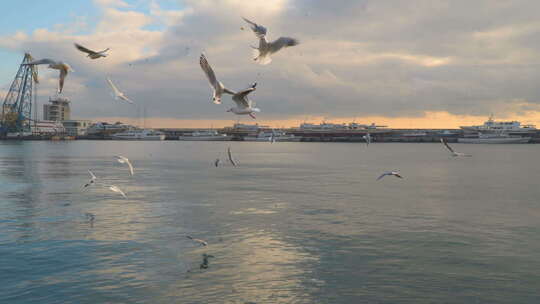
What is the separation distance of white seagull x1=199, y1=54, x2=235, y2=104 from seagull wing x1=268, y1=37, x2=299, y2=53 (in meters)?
1.61

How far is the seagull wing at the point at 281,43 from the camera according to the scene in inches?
530

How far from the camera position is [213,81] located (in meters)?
13.3

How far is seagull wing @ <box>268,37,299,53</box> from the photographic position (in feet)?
44.2

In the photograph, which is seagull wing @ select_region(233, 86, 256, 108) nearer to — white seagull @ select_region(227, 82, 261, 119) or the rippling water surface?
white seagull @ select_region(227, 82, 261, 119)

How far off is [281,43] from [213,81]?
207cm

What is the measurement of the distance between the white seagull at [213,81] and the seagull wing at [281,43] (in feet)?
5.28

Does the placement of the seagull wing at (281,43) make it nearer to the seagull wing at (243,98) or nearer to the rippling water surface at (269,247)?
the seagull wing at (243,98)

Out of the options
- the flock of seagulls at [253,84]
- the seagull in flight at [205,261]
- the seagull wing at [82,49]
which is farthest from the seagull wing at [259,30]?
the seagull in flight at [205,261]

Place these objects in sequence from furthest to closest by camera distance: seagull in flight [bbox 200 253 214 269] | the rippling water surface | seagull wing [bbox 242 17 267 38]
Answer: seagull in flight [bbox 200 253 214 269] < the rippling water surface < seagull wing [bbox 242 17 267 38]

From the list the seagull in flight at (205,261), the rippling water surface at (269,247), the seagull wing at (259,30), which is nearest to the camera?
the seagull wing at (259,30)

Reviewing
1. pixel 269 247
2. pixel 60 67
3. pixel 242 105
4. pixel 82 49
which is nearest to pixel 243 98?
pixel 242 105

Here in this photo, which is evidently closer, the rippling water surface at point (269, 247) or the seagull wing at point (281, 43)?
the seagull wing at point (281, 43)

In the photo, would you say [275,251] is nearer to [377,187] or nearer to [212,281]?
[212,281]

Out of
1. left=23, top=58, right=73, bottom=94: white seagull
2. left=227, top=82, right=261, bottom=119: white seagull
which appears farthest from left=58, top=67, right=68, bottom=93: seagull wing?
left=227, top=82, right=261, bottom=119: white seagull
